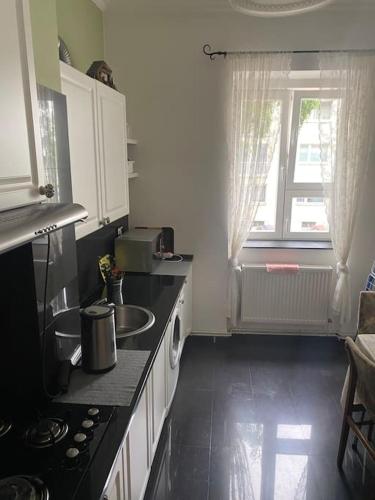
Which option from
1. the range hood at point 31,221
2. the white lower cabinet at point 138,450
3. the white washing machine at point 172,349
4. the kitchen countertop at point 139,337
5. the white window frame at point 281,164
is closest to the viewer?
the range hood at point 31,221

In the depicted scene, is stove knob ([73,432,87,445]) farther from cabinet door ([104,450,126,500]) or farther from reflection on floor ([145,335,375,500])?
reflection on floor ([145,335,375,500])

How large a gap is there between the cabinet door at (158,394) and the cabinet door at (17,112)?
1.16 m

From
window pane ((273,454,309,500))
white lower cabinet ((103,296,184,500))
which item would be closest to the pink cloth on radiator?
white lower cabinet ((103,296,184,500))

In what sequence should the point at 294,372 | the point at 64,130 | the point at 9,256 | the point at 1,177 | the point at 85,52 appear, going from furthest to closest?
the point at 294,372, the point at 85,52, the point at 64,130, the point at 9,256, the point at 1,177

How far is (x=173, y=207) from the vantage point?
3445mm

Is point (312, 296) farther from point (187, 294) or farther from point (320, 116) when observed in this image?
point (320, 116)

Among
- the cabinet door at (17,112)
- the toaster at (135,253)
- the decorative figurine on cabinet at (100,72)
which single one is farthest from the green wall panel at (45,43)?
the toaster at (135,253)

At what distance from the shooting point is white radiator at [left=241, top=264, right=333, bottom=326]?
3.45 meters

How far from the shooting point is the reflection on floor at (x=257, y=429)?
202cm

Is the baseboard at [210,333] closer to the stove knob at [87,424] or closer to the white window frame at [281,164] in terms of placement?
the white window frame at [281,164]

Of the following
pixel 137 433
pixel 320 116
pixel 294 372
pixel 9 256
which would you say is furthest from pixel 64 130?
pixel 294 372

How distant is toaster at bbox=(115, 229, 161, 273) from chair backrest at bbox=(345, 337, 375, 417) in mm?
1522

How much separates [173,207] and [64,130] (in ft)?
6.31

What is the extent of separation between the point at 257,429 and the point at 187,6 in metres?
3.22
